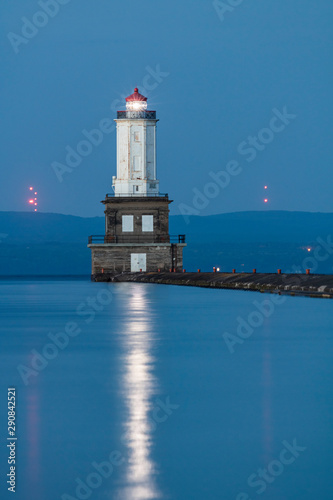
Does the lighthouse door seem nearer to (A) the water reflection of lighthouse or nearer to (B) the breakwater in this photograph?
(B) the breakwater

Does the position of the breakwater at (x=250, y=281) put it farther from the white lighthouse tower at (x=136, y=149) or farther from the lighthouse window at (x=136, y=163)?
the lighthouse window at (x=136, y=163)

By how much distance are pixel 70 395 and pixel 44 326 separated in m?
11.1

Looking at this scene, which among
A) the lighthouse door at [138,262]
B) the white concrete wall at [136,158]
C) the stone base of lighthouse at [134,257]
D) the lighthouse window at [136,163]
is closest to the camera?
the stone base of lighthouse at [134,257]

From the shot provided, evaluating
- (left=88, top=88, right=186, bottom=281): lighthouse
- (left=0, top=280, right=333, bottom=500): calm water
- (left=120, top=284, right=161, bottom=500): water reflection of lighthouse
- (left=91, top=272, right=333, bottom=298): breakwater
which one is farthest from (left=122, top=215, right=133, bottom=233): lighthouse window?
(left=0, top=280, right=333, bottom=500): calm water

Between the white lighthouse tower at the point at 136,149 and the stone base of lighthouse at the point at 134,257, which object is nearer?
the stone base of lighthouse at the point at 134,257

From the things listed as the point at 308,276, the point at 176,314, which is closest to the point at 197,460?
the point at 176,314

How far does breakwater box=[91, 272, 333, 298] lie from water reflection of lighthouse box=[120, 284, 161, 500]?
18868 mm

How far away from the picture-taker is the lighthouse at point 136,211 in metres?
63.2

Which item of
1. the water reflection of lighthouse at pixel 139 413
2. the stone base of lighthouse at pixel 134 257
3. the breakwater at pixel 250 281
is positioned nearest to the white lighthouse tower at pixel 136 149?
the stone base of lighthouse at pixel 134 257

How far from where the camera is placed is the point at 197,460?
679cm

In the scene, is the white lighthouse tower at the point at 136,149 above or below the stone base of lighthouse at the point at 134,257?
above

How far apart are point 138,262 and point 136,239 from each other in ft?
5.88

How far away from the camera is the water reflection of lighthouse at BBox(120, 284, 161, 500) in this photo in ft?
20.0

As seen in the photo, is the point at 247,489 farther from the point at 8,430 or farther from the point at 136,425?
the point at 8,430
